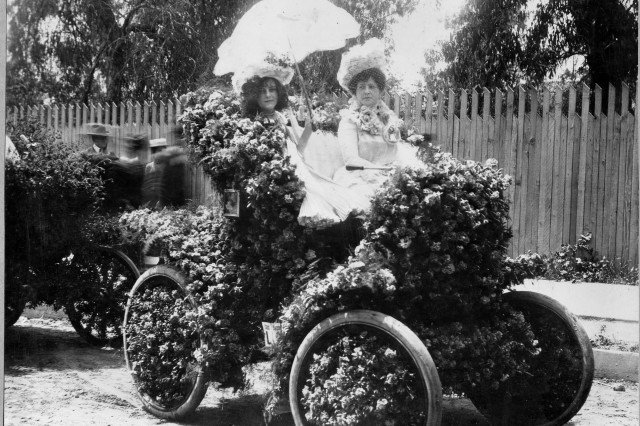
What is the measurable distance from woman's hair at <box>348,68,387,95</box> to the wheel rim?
54.1 inches

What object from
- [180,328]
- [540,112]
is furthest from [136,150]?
[540,112]

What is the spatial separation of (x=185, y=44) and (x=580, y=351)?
2298 mm

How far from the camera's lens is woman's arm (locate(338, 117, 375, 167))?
4.20 meters

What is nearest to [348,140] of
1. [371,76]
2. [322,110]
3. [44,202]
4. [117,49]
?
[322,110]

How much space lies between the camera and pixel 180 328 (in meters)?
4.37

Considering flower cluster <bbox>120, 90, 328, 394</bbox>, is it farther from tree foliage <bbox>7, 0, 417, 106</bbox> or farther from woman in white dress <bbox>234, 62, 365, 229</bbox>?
tree foliage <bbox>7, 0, 417, 106</bbox>

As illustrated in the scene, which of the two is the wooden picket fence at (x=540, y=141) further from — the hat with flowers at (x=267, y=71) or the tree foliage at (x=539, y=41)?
the hat with flowers at (x=267, y=71)

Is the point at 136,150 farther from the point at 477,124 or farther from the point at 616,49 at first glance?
the point at 616,49

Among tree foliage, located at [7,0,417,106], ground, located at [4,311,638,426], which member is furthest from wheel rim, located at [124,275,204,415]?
tree foliage, located at [7,0,417,106]

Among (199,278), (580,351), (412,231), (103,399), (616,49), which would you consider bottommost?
(103,399)

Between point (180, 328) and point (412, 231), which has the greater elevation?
point (412, 231)

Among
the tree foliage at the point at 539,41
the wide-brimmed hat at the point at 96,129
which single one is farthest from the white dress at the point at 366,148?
the wide-brimmed hat at the point at 96,129

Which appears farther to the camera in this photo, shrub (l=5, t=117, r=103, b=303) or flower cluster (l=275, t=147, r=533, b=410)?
shrub (l=5, t=117, r=103, b=303)

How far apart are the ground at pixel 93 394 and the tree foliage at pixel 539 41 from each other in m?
1.48
